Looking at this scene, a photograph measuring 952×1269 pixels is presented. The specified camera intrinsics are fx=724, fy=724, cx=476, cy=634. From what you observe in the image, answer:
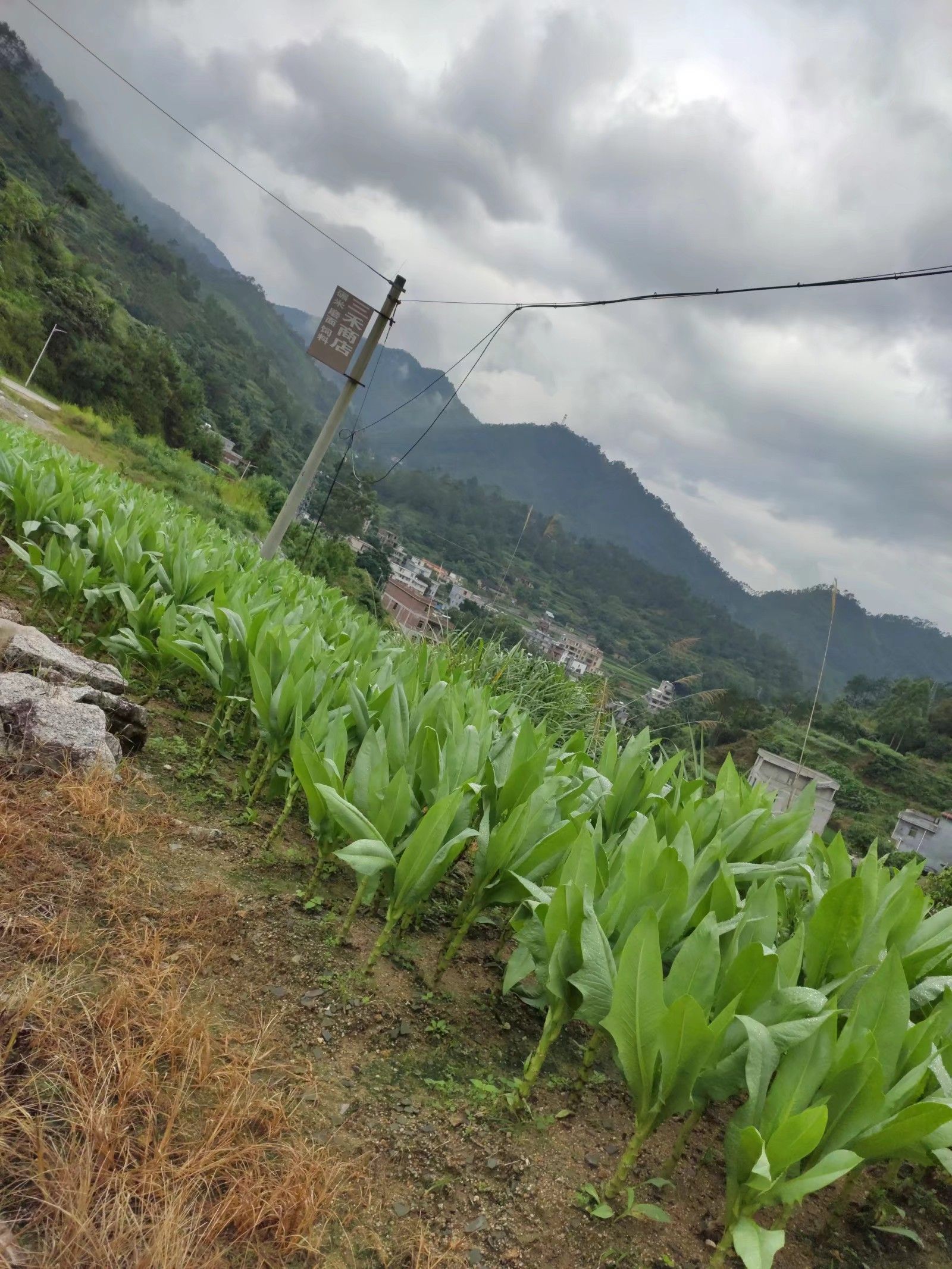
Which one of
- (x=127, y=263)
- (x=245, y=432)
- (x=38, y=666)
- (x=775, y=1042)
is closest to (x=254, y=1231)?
(x=775, y=1042)

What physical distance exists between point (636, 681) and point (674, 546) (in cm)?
A: 1799

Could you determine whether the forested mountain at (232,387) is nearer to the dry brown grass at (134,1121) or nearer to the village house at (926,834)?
the village house at (926,834)

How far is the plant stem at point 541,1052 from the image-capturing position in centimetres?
121

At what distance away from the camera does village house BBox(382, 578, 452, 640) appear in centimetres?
529

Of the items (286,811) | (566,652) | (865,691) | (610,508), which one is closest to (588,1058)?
(286,811)

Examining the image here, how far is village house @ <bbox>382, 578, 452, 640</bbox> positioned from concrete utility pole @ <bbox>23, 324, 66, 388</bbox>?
828 inches

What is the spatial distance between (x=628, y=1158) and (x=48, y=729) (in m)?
1.50

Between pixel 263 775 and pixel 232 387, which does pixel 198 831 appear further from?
pixel 232 387

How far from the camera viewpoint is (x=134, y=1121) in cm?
92

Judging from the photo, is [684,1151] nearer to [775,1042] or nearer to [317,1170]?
[775,1042]

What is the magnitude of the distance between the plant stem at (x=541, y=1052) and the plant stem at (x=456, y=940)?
32 cm

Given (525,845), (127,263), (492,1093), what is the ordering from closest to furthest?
(492,1093) → (525,845) → (127,263)

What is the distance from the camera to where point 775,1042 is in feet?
3.42

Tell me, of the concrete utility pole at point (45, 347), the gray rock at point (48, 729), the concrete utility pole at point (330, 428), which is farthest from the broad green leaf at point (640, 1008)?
the concrete utility pole at point (45, 347)
